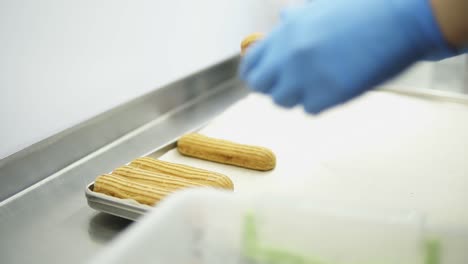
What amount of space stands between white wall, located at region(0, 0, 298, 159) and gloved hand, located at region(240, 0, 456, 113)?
448 millimetres

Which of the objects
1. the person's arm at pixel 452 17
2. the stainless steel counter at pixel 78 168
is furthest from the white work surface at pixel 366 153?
the person's arm at pixel 452 17

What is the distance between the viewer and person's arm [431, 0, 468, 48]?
572 mm

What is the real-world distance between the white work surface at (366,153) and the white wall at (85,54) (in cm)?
17

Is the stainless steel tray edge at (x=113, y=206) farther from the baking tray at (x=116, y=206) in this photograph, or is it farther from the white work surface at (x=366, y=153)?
the white work surface at (x=366, y=153)

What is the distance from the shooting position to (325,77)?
0.59 meters

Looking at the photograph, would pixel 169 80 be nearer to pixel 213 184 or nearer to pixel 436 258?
pixel 213 184

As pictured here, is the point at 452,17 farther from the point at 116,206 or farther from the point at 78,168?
the point at 78,168

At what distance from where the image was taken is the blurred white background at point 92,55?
2.84ft

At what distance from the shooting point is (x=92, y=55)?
3.25ft

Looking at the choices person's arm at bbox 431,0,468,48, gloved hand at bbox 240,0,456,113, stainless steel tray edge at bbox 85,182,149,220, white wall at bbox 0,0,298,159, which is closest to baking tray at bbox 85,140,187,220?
stainless steel tray edge at bbox 85,182,149,220

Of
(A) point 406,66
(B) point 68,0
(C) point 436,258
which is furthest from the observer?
(B) point 68,0

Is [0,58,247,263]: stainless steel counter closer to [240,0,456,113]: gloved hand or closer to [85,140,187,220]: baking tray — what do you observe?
[85,140,187,220]: baking tray

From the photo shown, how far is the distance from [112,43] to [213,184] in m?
0.38

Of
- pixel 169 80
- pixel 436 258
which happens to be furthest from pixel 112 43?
pixel 436 258
